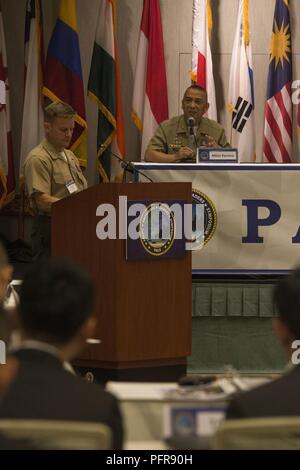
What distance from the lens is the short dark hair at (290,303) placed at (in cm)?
254

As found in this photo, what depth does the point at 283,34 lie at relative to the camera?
10180 millimetres

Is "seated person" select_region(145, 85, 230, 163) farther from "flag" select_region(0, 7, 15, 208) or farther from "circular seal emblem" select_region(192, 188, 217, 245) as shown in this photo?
"flag" select_region(0, 7, 15, 208)

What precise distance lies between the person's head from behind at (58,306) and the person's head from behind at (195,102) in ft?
18.5

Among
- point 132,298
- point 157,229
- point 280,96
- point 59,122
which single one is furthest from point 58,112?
point 280,96

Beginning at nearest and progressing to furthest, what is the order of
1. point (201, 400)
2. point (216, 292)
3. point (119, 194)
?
point (201, 400) < point (119, 194) < point (216, 292)

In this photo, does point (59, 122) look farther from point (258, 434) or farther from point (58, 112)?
point (258, 434)

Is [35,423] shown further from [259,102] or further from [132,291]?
[259,102]

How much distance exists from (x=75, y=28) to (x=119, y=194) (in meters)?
4.56

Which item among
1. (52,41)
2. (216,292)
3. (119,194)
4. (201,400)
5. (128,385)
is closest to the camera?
(201,400)

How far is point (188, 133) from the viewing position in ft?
26.0

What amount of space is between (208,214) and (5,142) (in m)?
3.69

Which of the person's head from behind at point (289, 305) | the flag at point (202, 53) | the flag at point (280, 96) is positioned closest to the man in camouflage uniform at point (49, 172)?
the flag at point (202, 53)
